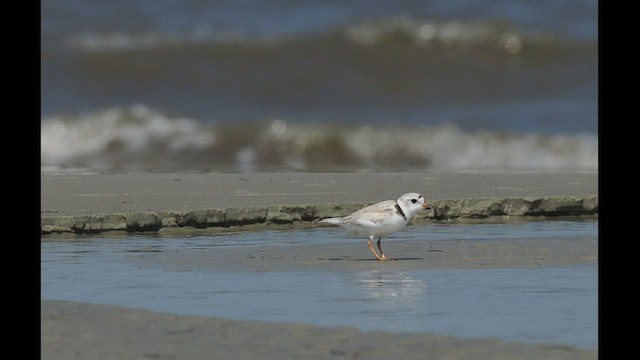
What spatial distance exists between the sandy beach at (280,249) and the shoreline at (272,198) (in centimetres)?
1

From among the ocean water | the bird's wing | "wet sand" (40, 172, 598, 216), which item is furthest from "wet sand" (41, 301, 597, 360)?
the ocean water

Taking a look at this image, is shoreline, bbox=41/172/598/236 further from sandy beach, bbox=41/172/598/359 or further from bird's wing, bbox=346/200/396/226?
bird's wing, bbox=346/200/396/226

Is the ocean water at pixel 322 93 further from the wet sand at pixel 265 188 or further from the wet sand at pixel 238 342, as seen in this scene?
the wet sand at pixel 238 342

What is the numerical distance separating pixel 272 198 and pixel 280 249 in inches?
160

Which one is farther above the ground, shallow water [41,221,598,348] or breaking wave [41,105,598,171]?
breaking wave [41,105,598,171]

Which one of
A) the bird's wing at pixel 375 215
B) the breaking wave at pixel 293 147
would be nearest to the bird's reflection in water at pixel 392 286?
the bird's wing at pixel 375 215

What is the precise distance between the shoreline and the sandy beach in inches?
0.6

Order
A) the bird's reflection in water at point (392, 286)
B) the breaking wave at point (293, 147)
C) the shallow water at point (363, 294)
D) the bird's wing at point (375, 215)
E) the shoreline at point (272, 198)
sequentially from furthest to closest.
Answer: the breaking wave at point (293, 147), the shoreline at point (272, 198), the bird's wing at point (375, 215), the bird's reflection in water at point (392, 286), the shallow water at point (363, 294)

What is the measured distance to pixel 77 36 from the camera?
97.0 feet

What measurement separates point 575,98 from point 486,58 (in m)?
2.69

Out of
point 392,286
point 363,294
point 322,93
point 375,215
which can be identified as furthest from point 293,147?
point 363,294

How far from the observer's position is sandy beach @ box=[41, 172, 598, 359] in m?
5.54

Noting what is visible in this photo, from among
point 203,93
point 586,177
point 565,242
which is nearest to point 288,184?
point 586,177

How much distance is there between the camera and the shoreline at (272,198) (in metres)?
12.3
